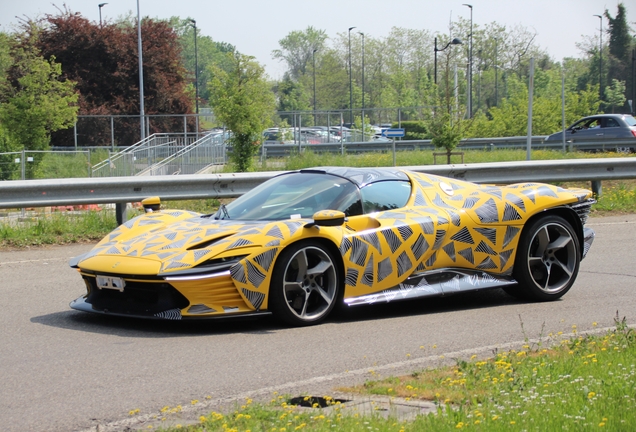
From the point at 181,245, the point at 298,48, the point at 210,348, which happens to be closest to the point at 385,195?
the point at 181,245

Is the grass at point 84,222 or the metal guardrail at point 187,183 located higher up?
the metal guardrail at point 187,183

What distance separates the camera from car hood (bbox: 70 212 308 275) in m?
6.12

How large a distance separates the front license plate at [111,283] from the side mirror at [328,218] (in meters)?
1.46

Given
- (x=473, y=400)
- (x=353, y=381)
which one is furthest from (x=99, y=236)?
(x=473, y=400)

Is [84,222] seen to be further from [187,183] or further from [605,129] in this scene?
[605,129]

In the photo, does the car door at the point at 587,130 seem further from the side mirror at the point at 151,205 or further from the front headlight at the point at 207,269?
the front headlight at the point at 207,269

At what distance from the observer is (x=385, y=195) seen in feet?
23.8

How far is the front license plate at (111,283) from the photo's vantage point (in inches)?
244

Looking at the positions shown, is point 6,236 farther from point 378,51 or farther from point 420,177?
point 378,51

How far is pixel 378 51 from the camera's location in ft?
318

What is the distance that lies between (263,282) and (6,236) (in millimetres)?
5996

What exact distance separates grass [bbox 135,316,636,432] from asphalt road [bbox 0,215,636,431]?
351 millimetres

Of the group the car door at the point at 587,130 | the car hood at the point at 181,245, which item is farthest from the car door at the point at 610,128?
the car hood at the point at 181,245

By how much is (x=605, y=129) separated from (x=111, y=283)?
28506mm
